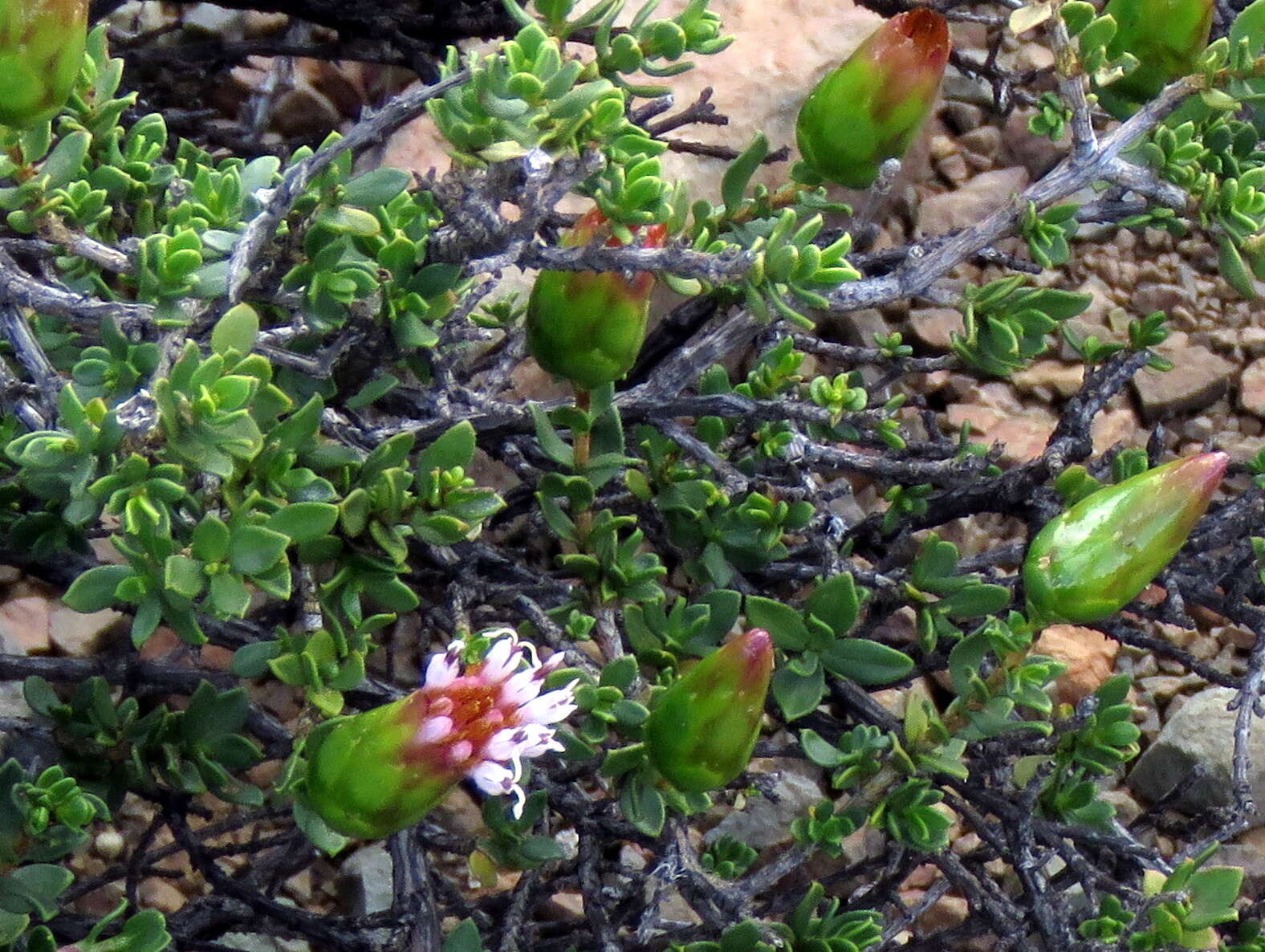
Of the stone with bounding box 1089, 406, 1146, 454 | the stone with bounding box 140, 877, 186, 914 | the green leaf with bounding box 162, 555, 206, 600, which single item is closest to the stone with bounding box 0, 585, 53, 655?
the stone with bounding box 140, 877, 186, 914

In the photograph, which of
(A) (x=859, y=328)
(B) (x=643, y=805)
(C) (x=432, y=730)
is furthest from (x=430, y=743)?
(A) (x=859, y=328)

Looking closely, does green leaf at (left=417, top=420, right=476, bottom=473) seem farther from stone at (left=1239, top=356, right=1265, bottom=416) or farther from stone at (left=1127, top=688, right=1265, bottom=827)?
stone at (left=1239, top=356, right=1265, bottom=416)

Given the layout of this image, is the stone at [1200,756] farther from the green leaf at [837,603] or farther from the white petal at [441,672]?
the white petal at [441,672]

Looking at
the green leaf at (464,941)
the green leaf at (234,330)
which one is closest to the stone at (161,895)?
the green leaf at (464,941)

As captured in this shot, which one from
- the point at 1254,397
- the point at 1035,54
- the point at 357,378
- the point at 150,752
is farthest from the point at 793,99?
the point at 150,752

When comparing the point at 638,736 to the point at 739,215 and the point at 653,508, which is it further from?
the point at 739,215

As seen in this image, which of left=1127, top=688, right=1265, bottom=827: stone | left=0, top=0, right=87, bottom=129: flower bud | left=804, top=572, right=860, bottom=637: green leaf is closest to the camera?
left=0, top=0, right=87, bottom=129: flower bud
